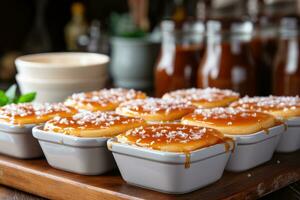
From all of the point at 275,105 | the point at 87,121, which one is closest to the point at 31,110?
the point at 87,121

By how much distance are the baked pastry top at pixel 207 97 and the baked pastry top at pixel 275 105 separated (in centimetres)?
5

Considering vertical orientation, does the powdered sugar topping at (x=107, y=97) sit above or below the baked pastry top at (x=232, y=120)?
below

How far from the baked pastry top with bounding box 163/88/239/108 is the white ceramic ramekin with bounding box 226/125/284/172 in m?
0.25

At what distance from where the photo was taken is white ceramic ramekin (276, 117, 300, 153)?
1.24 meters

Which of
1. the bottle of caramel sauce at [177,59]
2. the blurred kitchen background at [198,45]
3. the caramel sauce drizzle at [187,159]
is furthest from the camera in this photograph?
the bottle of caramel sauce at [177,59]

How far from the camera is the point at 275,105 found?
129 cm

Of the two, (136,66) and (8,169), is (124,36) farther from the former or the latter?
(8,169)

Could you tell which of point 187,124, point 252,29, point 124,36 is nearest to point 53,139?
point 187,124

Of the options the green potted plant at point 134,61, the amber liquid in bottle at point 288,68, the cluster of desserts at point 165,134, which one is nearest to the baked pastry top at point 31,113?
the cluster of desserts at point 165,134

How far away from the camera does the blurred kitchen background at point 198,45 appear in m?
1.81

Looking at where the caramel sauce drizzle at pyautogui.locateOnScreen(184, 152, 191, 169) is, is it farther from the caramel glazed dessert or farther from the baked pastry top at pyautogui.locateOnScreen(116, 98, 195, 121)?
the baked pastry top at pyautogui.locateOnScreen(116, 98, 195, 121)

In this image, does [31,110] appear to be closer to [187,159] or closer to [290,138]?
[187,159]

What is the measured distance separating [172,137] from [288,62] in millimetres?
864

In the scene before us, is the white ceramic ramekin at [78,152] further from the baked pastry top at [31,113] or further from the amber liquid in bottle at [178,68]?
the amber liquid in bottle at [178,68]
